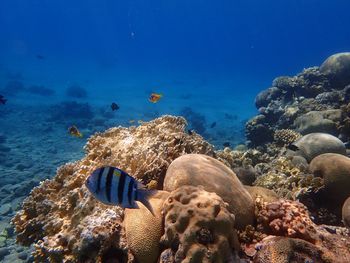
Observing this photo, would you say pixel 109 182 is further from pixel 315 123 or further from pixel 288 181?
pixel 315 123

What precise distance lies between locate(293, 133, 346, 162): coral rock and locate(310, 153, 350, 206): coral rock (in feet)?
8.64

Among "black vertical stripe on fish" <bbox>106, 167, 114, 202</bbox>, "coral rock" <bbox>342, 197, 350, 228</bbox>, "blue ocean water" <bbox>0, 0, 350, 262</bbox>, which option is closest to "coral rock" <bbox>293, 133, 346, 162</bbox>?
"coral rock" <bbox>342, 197, 350, 228</bbox>

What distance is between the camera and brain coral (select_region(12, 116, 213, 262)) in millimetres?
4012

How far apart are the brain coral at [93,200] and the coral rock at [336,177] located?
258 cm

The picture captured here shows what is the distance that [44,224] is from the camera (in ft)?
17.5

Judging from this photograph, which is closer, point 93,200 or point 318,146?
point 93,200

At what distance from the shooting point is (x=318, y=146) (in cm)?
954

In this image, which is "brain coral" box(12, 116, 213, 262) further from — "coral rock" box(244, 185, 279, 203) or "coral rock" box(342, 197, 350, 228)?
"coral rock" box(342, 197, 350, 228)

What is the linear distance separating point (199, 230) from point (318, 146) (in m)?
7.38

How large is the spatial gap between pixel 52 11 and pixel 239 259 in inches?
8537

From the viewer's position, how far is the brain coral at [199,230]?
340 cm

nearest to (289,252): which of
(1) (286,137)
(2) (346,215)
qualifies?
(2) (346,215)

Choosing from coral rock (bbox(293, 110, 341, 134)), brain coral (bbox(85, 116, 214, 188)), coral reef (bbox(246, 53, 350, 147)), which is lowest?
brain coral (bbox(85, 116, 214, 188))

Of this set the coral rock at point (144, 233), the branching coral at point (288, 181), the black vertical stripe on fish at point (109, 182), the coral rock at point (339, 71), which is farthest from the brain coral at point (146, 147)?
the coral rock at point (339, 71)
